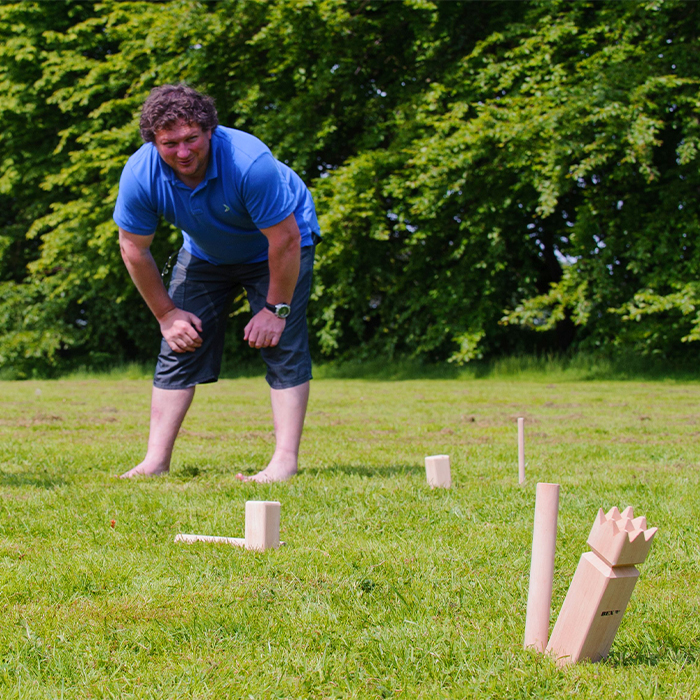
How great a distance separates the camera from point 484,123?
11805mm

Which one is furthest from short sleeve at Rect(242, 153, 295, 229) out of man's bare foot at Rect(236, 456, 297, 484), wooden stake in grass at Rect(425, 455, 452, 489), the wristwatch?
wooden stake in grass at Rect(425, 455, 452, 489)

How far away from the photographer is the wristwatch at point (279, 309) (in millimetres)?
4062

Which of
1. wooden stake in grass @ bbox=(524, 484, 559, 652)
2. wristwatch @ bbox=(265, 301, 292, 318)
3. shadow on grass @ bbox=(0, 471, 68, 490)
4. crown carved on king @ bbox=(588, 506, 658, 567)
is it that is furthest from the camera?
wristwatch @ bbox=(265, 301, 292, 318)

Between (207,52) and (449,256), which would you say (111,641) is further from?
(207,52)

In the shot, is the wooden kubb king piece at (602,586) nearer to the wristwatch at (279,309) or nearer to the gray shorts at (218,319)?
the wristwatch at (279,309)

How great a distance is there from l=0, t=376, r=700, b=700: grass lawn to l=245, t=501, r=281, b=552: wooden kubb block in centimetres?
6

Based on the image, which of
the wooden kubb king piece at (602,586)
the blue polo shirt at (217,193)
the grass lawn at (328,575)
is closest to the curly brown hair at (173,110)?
the blue polo shirt at (217,193)

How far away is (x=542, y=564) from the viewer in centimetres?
182

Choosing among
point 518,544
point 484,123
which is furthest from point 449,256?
point 518,544

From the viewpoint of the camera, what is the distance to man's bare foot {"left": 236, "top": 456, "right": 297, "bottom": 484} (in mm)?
4086

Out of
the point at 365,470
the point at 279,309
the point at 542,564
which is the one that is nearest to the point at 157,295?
the point at 279,309

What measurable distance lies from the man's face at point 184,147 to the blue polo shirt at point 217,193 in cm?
8

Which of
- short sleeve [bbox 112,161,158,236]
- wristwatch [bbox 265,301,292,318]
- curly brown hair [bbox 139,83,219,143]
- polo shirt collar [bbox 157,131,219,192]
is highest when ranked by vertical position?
curly brown hair [bbox 139,83,219,143]

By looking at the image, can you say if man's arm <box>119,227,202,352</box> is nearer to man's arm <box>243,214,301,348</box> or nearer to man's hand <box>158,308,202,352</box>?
man's hand <box>158,308,202,352</box>
